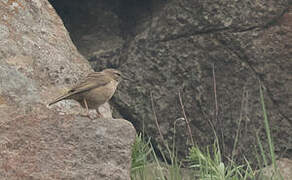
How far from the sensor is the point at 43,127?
12.8 ft

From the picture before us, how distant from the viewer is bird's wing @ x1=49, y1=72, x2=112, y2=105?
4.34 m

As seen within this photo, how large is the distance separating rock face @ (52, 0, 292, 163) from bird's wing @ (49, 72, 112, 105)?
1377 mm

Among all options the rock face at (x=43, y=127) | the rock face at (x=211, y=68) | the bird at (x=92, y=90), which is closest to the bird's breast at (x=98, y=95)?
the bird at (x=92, y=90)

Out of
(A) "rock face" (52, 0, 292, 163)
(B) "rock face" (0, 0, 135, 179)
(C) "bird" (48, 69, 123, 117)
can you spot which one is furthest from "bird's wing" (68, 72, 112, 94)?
(A) "rock face" (52, 0, 292, 163)

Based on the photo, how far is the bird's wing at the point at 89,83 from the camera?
4.34m

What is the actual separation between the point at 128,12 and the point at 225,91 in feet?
4.99

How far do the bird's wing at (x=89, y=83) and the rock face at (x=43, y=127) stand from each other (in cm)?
17

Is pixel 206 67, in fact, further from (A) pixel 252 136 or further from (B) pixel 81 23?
(B) pixel 81 23

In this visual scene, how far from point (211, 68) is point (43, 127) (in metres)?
2.55

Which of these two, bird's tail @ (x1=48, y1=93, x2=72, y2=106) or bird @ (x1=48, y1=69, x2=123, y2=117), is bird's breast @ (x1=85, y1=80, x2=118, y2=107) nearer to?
bird @ (x1=48, y1=69, x2=123, y2=117)

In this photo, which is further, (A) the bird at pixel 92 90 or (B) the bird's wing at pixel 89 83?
(A) the bird at pixel 92 90

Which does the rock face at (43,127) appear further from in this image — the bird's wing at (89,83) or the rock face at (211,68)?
the rock face at (211,68)

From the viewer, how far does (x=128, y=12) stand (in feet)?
21.5

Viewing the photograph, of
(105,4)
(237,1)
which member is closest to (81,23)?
(105,4)
